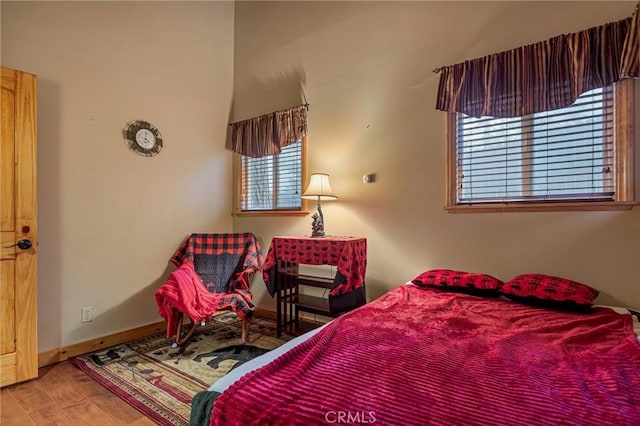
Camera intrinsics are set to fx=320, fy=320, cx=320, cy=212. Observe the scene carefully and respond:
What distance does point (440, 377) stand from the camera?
3.10 ft

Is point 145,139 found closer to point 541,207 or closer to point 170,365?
point 170,365

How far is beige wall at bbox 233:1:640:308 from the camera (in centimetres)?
204

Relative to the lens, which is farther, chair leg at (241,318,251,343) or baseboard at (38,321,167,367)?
chair leg at (241,318,251,343)

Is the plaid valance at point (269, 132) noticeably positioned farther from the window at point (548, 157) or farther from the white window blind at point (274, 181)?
the window at point (548, 157)

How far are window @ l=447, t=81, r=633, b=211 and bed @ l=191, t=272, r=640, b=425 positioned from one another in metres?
0.90

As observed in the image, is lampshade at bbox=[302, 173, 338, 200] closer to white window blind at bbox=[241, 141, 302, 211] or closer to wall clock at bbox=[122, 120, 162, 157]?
white window blind at bbox=[241, 141, 302, 211]

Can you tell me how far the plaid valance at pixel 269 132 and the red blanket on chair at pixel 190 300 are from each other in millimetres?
1461

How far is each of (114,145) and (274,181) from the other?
1525 mm

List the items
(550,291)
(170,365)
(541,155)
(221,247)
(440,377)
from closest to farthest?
(440,377)
(550,291)
(541,155)
(170,365)
(221,247)

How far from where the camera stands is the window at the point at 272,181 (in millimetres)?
3393

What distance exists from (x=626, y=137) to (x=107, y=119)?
375 centimetres

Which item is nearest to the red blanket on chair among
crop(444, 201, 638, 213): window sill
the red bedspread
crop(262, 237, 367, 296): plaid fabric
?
crop(262, 237, 367, 296): plaid fabric

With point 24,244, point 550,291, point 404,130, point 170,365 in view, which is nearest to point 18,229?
point 24,244

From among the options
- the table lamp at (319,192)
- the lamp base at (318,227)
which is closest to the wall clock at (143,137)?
the table lamp at (319,192)
